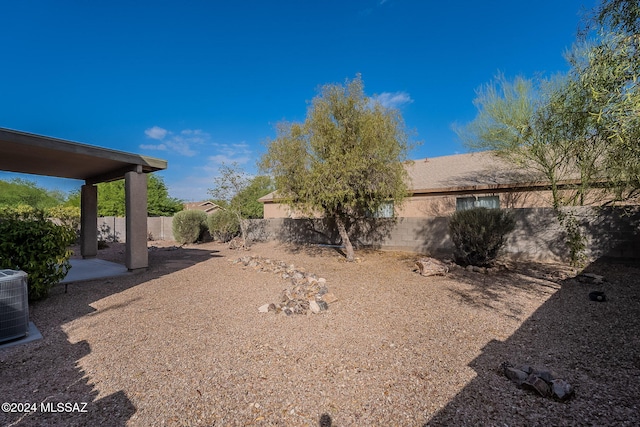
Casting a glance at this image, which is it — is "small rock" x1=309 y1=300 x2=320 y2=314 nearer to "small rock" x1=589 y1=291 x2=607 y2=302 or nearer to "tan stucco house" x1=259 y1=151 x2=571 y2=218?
"small rock" x1=589 y1=291 x2=607 y2=302

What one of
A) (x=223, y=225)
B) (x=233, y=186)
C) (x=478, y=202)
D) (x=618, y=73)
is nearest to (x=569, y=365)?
(x=618, y=73)

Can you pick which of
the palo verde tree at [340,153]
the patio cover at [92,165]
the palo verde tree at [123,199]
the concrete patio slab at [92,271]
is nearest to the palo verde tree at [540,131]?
the palo verde tree at [340,153]

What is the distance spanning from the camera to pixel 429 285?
22.4 feet

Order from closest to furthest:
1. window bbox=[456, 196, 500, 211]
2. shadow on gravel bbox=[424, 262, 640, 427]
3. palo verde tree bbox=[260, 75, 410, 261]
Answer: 1. shadow on gravel bbox=[424, 262, 640, 427]
2. palo verde tree bbox=[260, 75, 410, 261]
3. window bbox=[456, 196, 500, 211]

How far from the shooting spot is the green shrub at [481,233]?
7.99 meters

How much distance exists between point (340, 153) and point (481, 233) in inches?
185

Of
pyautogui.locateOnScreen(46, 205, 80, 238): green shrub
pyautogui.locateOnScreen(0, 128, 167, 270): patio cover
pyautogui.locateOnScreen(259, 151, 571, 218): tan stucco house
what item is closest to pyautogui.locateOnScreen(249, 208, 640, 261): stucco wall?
pyautogui.locateOnScreen(259, 151, 571, 218): tan stucco house

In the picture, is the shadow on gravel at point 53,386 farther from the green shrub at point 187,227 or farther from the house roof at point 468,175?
the green shrub at point 187,227

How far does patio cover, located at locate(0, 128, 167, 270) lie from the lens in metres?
6.23

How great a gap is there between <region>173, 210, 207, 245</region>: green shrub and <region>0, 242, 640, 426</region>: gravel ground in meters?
10.9

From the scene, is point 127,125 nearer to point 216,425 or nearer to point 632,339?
point 216,425

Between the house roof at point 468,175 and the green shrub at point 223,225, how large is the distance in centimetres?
438

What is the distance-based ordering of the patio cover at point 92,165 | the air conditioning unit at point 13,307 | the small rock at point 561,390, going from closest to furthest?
the small rock at point 561,390
the air conditioning unit at point 13,307
the patio cover at point 92,165

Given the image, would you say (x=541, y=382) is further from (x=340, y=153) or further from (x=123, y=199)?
(x=123, y=199)
